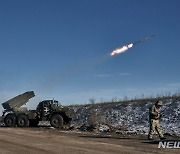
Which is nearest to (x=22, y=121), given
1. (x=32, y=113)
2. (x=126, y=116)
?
(x=32, y=113)

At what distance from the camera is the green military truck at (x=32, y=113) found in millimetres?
24578

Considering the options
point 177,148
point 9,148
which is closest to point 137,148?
point 177,148

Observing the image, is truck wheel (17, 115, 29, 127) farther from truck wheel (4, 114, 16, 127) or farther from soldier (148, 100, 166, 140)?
soldier (148, 100, 166, 140)

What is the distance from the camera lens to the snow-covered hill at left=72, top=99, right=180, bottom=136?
76.9ft

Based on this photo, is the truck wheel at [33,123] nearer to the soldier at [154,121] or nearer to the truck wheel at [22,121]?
the truck wheel at [22,121]

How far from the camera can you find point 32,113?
83.8 feet

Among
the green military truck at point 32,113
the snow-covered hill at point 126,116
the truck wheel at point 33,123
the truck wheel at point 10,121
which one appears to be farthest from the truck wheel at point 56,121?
the truck wheel at point 10,121

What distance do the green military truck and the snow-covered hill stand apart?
164 cm

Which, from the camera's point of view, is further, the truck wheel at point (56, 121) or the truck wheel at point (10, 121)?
the truck wheel at point (10, 121)

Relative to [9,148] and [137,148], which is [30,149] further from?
[137,148]

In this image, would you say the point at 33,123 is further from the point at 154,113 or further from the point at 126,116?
the point at 154,113

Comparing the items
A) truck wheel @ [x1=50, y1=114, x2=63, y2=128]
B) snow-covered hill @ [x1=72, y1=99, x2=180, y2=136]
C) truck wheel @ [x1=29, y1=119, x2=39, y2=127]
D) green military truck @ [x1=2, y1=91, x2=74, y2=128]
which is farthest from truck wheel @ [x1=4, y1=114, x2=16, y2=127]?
snow-covered hill @ [x1=72, y1=99, x2=180, y2=136]

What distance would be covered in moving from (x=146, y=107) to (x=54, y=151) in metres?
21.4

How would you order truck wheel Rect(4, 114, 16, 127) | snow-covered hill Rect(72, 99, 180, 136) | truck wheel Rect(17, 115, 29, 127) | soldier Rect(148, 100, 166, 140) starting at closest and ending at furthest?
soldier Rect(148, 100, 166, 140) → snow-covered hill Rect(72, 99, 180, 136) → truck wheel Rect(17, 115, 29, 127) → truck wheel Rect(4, 114, 16, 127)
